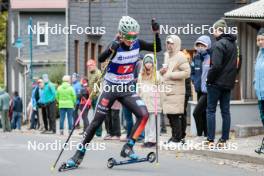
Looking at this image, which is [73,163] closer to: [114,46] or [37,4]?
[114,46]

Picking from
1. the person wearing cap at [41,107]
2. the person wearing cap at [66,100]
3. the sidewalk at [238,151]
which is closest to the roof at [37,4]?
the person wearing cap at [41,107]

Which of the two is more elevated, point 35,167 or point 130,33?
point 130,33

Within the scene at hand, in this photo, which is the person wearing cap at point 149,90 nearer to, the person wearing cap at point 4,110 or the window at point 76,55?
the person wearing cap at point 4,110

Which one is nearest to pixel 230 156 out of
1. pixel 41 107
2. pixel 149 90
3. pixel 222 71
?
pixel 222 71

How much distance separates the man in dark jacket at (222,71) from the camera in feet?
51.8

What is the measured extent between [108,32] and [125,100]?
1894 cm

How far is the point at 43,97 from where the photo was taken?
27062 mm

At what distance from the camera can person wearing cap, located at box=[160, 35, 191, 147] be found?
17.2 metres

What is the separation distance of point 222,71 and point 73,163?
11.5 feet

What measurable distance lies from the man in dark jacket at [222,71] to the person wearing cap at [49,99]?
11293 millimetres

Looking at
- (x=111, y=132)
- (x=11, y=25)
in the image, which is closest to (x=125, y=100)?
(x=111, y=132)

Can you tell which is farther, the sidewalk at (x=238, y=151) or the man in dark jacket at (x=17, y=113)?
the man in dark jacket at (x=17, y=113)

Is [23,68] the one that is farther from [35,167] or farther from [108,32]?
[35,167]

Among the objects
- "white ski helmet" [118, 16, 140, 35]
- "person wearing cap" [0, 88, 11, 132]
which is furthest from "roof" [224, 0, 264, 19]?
"person wearing cap" [0, 88, 11, 132]
